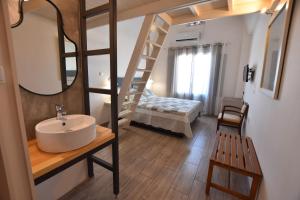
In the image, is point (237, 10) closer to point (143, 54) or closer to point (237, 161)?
point (143, 54)

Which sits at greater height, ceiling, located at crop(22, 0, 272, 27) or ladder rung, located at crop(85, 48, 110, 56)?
ceiling, located at crop(22, 0, 272, 27)

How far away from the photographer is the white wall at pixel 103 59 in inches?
124

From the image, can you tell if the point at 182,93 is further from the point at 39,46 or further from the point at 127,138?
the point at 39,46

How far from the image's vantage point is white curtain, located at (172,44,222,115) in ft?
14.6

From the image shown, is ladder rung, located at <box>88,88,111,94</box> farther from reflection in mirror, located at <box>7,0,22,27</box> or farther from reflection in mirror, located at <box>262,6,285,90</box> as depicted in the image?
reflection in mirror, located at <box>262,6,285,90</box>

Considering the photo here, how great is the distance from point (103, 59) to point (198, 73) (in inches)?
117

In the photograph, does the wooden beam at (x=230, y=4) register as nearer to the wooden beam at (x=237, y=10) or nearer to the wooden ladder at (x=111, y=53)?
the wooden beam at (x=237, y=10)

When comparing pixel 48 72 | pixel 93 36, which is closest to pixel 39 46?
pixel 48 72

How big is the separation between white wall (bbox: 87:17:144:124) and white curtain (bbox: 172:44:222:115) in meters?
1.67

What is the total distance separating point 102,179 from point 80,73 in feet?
4.50

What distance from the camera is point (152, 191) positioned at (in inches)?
67.5

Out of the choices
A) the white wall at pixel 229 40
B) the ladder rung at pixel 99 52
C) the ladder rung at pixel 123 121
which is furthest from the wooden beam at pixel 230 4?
the ladder rung at pixel 123 121

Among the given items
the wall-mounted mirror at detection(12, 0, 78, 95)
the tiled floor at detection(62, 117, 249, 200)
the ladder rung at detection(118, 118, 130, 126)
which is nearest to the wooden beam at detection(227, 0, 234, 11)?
the wall-mounted mirror at detection(12, 0, 78, 95)

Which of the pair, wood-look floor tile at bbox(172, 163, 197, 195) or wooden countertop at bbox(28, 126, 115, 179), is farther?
wood-look floor tile at bbox(172, 163, 197, 195)
